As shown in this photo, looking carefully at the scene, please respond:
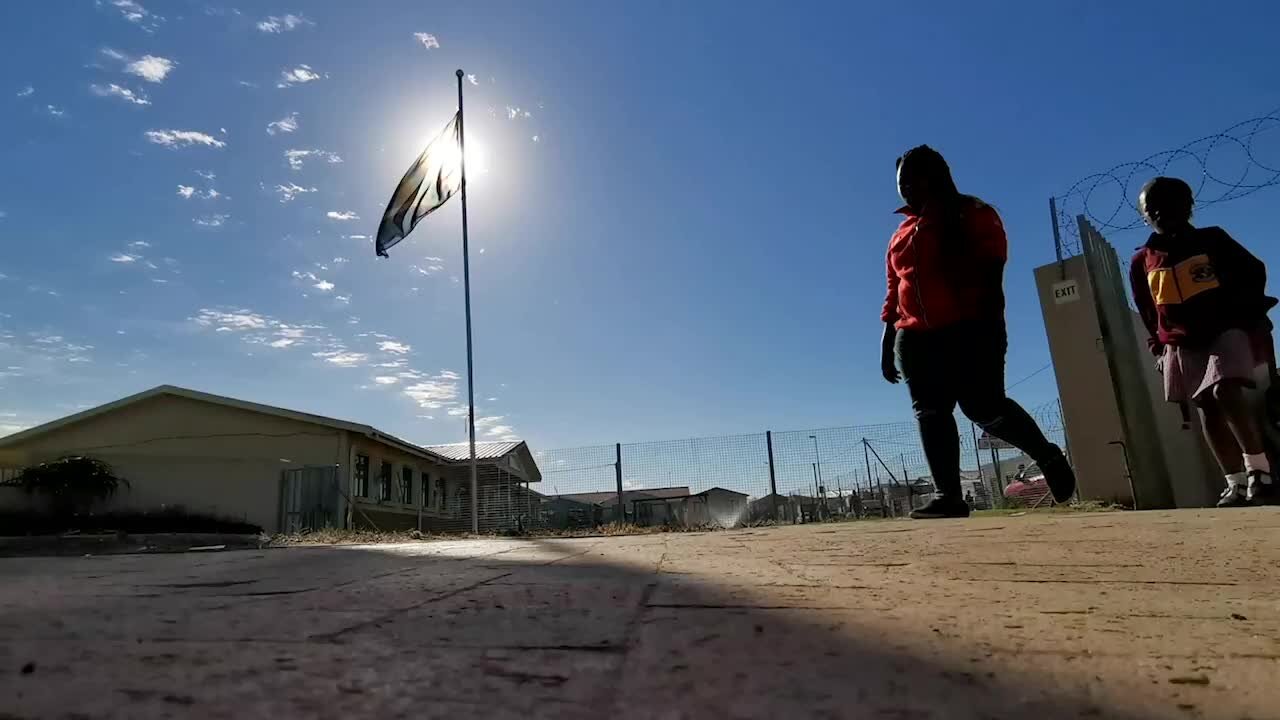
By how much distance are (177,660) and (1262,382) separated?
17.1 ft

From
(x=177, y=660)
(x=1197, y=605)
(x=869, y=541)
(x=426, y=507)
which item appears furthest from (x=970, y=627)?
(x=426, y=507)

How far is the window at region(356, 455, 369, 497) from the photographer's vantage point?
16.9 m

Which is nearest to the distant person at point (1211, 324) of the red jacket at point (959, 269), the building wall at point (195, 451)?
the red jacket at point (959, 269)

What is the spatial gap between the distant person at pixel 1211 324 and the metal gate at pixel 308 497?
13993 millimetres

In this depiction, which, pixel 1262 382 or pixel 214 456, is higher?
pixel 214 456

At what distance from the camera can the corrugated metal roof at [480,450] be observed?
22.2 m

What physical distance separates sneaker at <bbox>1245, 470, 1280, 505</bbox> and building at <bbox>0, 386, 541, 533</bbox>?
1333 centimetres

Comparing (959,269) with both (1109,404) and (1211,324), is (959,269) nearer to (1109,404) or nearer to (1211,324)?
(1211,324)

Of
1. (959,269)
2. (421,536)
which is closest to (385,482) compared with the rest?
(421,536)

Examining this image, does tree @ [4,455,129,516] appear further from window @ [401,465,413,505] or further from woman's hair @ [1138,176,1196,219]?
woman's hair @ [1138,176,1196,219]

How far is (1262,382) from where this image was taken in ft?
13.1

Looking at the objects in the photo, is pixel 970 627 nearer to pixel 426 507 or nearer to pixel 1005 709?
pixel 1005 709

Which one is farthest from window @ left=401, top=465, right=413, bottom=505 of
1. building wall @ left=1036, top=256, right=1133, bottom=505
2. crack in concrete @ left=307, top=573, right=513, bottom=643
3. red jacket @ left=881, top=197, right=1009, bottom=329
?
crack in concrete @ left=307, top=573, right=513, bottom=643

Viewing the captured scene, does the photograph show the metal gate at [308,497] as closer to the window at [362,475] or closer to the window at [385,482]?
the window at [362,475]
